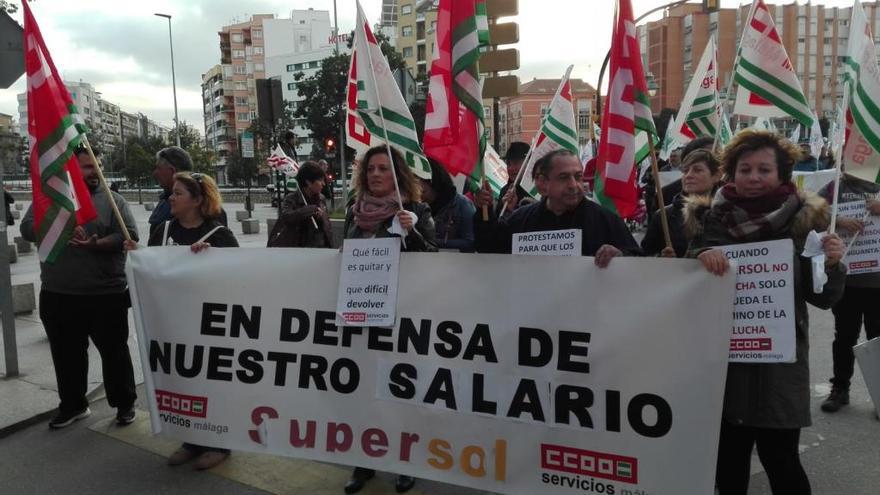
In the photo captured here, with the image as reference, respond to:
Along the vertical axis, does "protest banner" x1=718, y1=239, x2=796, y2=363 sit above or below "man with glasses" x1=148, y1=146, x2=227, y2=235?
below

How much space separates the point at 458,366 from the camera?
10.0 ft

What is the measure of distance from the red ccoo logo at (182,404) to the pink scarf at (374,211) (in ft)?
4.21

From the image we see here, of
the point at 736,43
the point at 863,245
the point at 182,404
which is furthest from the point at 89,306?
the point at 736,43

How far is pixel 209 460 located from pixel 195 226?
1.37m

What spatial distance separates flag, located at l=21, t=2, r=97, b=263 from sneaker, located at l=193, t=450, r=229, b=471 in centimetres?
144

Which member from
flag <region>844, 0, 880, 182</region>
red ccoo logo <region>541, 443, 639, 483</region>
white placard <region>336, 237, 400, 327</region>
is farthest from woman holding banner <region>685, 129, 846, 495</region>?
white placard <region>336, 237, 400, 327</region>

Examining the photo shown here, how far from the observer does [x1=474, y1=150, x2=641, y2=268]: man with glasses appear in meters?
3.10

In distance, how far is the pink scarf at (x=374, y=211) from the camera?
350 cm

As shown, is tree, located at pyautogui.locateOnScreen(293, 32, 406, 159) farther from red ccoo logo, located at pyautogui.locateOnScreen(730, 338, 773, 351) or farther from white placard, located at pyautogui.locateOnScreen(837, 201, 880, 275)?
red ccoo logo, located at pyautogui.locateOnScreen(730, 338, 773, 351)

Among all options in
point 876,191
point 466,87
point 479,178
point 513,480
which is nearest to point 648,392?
point 513,480

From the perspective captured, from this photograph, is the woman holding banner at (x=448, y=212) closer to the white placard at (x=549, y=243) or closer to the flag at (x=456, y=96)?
the flag at (x=456, y=96)

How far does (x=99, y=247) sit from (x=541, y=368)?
2.91m

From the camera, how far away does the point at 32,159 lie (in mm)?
3787

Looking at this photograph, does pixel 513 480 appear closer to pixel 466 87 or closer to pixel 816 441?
pixel 466 87
